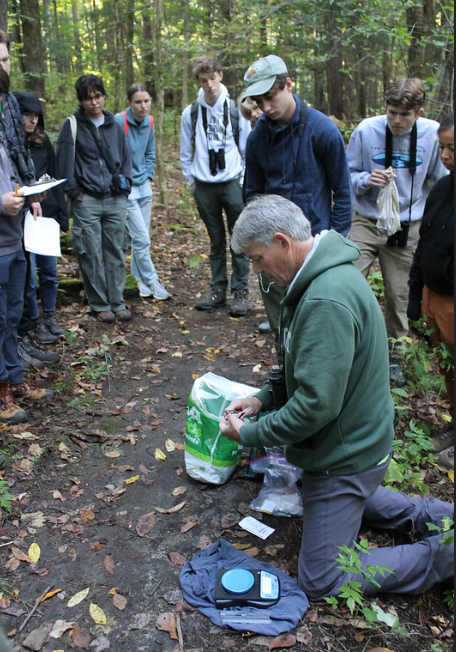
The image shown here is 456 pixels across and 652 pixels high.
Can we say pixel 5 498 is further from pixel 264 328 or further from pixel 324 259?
pixel 264 328

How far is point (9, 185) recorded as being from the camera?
3.98 m

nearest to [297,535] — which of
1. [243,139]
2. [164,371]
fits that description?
[164,371]

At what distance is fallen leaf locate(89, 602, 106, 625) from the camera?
2.54 m

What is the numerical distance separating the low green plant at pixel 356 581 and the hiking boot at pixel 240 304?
12.4ft

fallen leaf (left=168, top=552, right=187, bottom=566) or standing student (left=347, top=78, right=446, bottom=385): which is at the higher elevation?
standing student (left=347, top=78, right=446, bottom=385)

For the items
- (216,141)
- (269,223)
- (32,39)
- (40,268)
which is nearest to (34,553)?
(269,223)

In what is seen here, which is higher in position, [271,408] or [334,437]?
[334,437]

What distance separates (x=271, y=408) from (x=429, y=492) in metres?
1.41

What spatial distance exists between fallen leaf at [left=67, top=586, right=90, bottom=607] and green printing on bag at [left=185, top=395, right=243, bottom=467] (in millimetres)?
1054

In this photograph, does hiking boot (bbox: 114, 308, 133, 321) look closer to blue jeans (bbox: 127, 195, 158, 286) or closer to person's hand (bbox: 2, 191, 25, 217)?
blue jeans (bbox: 127, 195, 158, 286)

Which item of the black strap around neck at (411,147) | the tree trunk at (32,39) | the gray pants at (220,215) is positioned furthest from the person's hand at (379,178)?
the tree trunk at (32,39)

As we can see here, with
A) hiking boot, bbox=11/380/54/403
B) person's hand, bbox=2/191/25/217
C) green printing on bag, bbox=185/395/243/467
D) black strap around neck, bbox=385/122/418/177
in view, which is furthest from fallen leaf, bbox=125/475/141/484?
black strap around neck, bbox=385/122/418/177

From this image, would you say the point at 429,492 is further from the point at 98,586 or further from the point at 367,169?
the point at 367,169

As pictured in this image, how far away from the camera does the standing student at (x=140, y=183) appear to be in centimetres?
614
